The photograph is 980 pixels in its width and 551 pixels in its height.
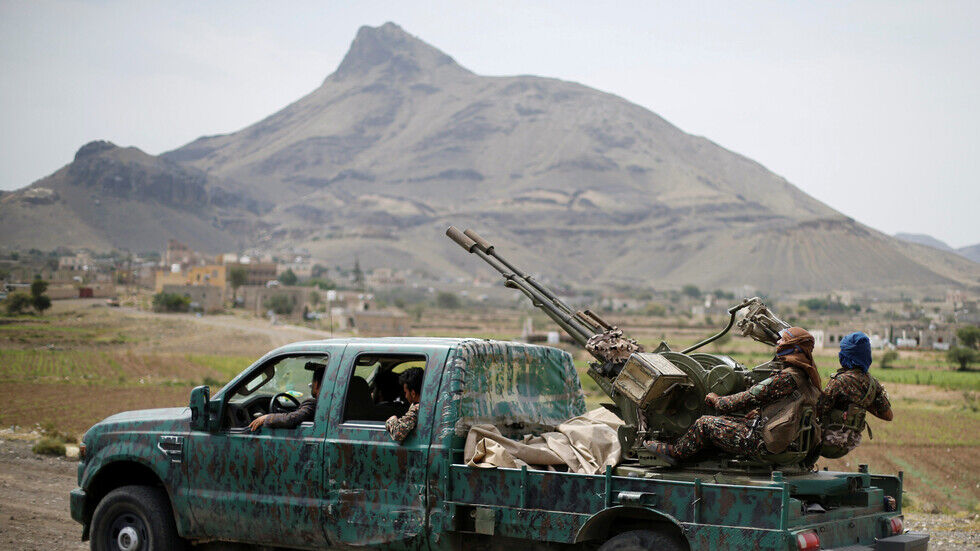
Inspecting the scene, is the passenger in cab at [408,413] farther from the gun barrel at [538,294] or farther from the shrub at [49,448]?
the shrub at [49,448]

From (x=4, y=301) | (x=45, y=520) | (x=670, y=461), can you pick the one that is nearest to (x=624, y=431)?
(x=670, y=461)

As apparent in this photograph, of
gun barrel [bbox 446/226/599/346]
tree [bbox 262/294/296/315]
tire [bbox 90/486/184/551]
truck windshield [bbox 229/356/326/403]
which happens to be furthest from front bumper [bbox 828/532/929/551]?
tree [bbox 262/294/296/315]

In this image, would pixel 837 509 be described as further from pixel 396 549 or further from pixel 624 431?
pixel 396 549

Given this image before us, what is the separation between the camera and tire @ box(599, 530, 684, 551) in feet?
22.9

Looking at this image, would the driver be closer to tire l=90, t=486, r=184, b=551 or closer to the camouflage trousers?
tire l=90, t=486, r=184, b=551

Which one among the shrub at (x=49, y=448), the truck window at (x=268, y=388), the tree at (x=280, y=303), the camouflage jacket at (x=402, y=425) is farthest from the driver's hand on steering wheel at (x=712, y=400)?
the tree at (x=280, y=303)

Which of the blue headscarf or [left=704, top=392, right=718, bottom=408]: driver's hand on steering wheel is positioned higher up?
the blue headscarf

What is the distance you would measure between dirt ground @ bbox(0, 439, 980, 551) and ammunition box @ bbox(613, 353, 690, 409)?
6.13m

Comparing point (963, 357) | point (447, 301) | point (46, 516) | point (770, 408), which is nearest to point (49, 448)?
point (46, 516)

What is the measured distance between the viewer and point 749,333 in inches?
316

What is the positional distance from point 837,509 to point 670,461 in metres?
1.14

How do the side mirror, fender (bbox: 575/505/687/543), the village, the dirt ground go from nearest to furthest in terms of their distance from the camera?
fender (bbox: 575/505/687/543) < the side mirror < the dirt ground < the village

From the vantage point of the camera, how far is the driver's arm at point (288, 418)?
8320 millimetres

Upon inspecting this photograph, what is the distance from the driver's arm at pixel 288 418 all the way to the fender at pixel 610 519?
2355mm
